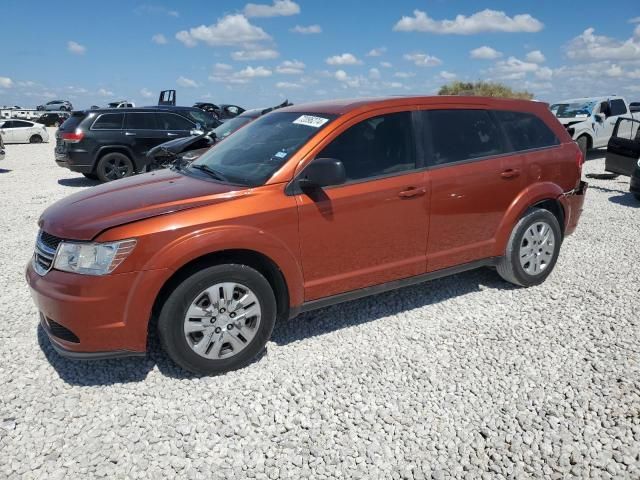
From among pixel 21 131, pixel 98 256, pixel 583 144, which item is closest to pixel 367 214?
pixel 98 256

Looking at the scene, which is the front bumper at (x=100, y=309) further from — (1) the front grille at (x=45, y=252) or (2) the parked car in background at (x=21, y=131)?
(2) the parked car in background at (x=21, y=131)

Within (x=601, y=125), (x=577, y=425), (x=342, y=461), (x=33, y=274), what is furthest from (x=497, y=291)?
(x=601, y=125)

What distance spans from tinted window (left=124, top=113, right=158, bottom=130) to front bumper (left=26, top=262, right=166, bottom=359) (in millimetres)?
9193

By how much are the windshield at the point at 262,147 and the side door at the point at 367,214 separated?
0.24 meters

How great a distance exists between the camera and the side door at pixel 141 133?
11.3m

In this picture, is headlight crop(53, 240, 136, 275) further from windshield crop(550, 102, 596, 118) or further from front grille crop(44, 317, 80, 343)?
windshield crop(550, 102, 596, 118)

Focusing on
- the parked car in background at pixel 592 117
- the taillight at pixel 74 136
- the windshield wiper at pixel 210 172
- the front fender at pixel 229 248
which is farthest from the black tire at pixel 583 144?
the taillight at pixel 74 136

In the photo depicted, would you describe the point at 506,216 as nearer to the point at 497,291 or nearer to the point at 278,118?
the point at 497,291

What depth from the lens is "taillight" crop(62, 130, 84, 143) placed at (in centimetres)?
1087

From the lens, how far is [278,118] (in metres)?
4.22

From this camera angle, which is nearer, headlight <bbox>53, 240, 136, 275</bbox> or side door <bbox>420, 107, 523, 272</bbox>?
headlight <bbox>53, 240, 136, 275</bbox>

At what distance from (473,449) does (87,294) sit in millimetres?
2306

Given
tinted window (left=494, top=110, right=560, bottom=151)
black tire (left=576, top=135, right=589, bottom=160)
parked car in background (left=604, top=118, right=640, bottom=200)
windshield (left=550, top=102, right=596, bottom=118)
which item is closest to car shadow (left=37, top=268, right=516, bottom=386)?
tinted window (left=494, top=110, right=560, bottom=151)

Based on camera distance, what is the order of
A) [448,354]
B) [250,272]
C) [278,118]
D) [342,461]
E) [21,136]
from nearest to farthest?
[342,461], [250,272], [448,354], [278,118], [21,136]
